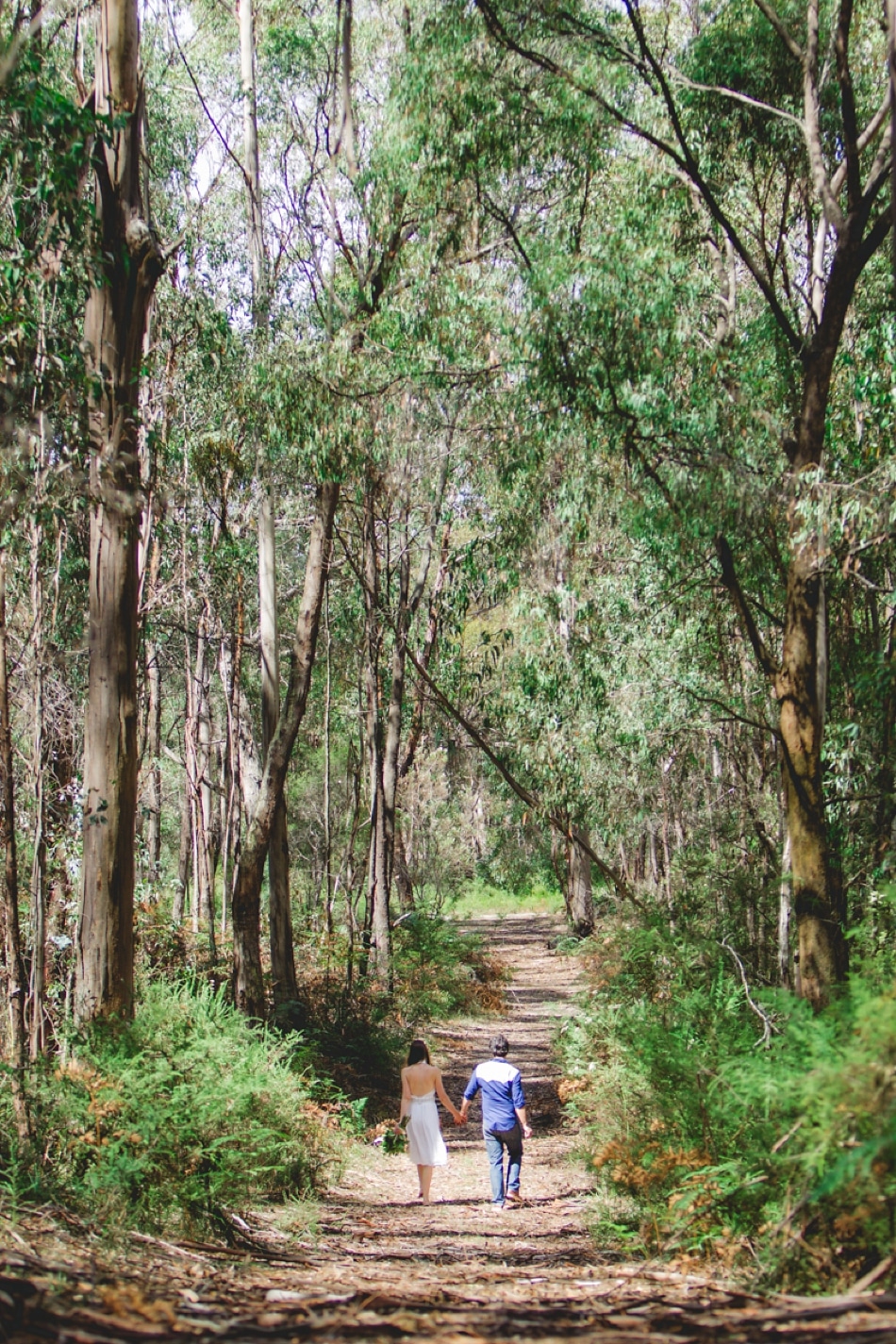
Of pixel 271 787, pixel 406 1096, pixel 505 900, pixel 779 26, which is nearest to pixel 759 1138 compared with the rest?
pixel 406 1096

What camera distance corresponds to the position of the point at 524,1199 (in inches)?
359

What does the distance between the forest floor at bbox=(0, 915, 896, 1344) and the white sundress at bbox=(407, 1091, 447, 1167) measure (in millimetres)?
354

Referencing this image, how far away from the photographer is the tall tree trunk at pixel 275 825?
12828 mm

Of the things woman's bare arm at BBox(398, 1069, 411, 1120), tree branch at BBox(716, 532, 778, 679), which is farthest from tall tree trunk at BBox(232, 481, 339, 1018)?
tree branch at BBox(716, 532, 778, 679)

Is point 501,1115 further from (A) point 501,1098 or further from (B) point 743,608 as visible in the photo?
(B) point 743,608

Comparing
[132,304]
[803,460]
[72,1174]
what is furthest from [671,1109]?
[132,304]

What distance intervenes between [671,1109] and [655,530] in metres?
Answer: 5.71

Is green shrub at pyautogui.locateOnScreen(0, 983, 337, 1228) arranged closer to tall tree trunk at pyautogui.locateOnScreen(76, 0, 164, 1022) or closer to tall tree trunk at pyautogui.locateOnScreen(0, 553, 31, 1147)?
tall tree trunk at pyautogui.locateOnScreen(0, 553, 31, 1147)

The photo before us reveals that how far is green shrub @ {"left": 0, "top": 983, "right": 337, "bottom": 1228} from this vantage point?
5781mm

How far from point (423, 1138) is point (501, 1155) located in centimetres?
61

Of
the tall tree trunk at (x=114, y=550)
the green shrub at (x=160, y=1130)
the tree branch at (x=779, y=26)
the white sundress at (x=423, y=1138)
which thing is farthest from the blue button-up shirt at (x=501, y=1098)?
the tree branch at (x=779, y=26)

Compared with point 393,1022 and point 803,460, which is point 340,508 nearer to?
point 393,1022

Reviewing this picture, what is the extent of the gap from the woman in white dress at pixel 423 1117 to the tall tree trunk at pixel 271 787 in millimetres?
2925

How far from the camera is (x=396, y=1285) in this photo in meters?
4.68
